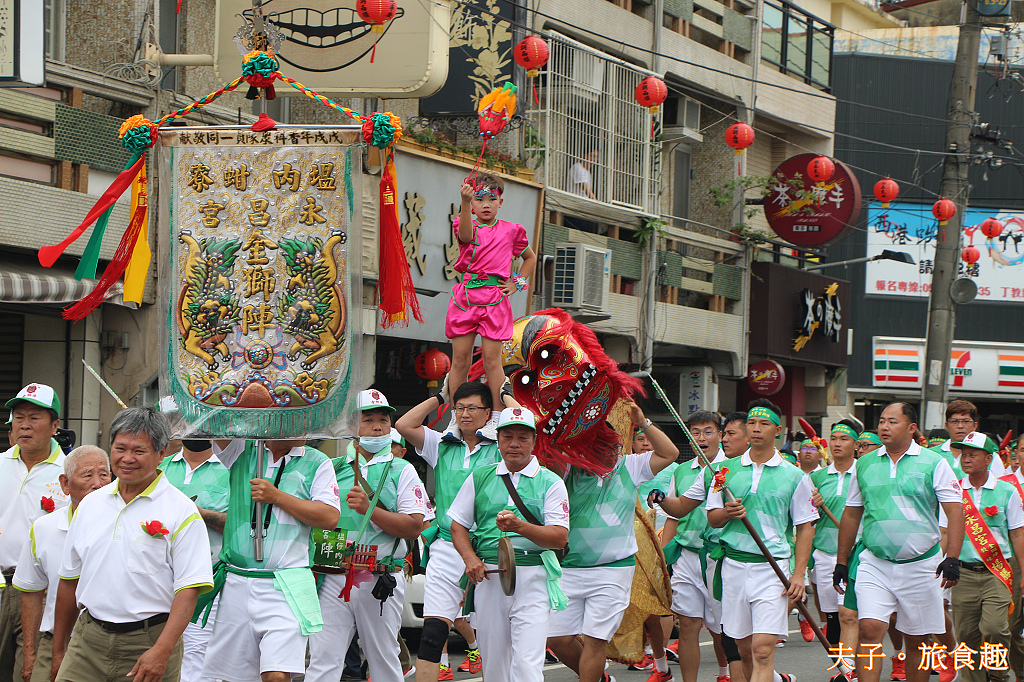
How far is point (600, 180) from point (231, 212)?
12.9m

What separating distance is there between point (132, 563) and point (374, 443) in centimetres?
286

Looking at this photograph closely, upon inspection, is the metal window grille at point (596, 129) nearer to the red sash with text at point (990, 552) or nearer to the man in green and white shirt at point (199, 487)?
the red sash with text at point (990, 552)

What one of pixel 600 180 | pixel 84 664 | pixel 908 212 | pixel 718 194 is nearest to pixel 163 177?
pixel 84 664

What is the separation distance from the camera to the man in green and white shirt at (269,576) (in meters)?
6.59

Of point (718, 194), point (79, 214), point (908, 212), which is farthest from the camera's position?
point (908, 212)

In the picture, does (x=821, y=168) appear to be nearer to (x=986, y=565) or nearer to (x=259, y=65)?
(x=986, y=565)

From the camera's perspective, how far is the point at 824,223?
75.1 feet

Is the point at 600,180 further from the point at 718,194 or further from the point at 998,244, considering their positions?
the point at 998,244

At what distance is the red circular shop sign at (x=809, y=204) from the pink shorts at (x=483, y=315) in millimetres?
13569

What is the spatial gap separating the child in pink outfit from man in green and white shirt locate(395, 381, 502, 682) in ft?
3.51

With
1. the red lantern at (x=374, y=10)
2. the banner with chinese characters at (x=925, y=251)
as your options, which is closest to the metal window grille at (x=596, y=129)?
the red lantern at (x=374, y=10)

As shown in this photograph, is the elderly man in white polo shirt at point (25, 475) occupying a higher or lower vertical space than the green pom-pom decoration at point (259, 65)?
lower

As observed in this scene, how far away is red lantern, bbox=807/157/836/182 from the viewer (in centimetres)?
2131

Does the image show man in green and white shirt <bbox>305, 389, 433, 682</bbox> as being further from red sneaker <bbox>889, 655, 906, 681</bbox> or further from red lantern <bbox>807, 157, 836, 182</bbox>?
red lantern <bbox>807, 157, 836, 182</bbox>
